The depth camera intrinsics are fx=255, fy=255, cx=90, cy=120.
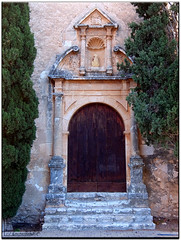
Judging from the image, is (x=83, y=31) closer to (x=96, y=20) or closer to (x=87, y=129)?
(x=96, y=20)

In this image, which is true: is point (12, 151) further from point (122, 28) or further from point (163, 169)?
point (122, 28)

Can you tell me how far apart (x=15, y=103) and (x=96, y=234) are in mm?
2721

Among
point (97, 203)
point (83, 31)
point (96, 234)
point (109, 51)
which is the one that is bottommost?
point (96, 234)

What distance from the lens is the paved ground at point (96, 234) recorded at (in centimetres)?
430

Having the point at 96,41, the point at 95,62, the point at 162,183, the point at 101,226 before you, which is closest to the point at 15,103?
the point at 95,62

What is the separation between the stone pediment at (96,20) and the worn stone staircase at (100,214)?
3.92m

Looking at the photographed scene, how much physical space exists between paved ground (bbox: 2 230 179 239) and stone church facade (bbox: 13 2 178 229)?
38 cm

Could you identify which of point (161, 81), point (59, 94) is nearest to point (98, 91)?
point (59, 94)

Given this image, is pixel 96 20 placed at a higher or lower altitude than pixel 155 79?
higher

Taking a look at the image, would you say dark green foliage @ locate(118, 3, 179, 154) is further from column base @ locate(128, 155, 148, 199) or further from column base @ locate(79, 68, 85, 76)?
column base @ locate(79, 68, 85, 76)

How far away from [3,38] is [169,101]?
3.09 meters

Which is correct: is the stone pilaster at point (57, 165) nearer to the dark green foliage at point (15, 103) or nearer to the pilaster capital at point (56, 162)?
A: the pilaster capital at point (56, 162)

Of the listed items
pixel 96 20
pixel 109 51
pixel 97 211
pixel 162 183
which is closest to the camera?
pixel 97 211

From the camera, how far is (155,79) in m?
4.77
